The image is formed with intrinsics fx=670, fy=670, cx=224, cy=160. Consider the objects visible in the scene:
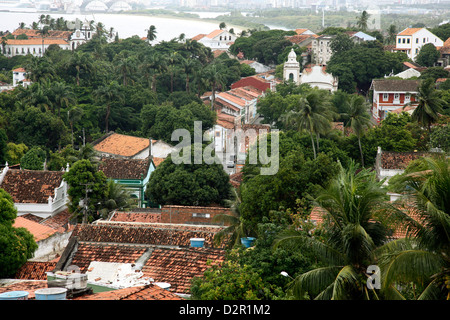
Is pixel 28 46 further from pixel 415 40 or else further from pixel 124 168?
pixel 124 168

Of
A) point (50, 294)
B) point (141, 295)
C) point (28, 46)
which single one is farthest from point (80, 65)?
point (50, 294)

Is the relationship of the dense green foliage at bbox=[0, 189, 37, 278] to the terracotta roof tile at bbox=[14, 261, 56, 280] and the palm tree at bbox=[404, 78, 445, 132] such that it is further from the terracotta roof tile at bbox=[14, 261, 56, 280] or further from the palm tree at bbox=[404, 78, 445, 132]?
the palm tree at bbox=[404, 78, 445, 132]

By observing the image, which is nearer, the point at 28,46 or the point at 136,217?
the point at 136,217

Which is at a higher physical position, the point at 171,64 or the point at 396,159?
the point at 171,64

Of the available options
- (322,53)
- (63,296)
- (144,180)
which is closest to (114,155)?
(144,180)

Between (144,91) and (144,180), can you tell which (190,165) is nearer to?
(144,180)

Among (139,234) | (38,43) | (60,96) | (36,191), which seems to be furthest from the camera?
(38,43)

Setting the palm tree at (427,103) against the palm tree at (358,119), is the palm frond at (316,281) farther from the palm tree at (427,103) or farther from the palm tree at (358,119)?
the palm tree at (427,103)
